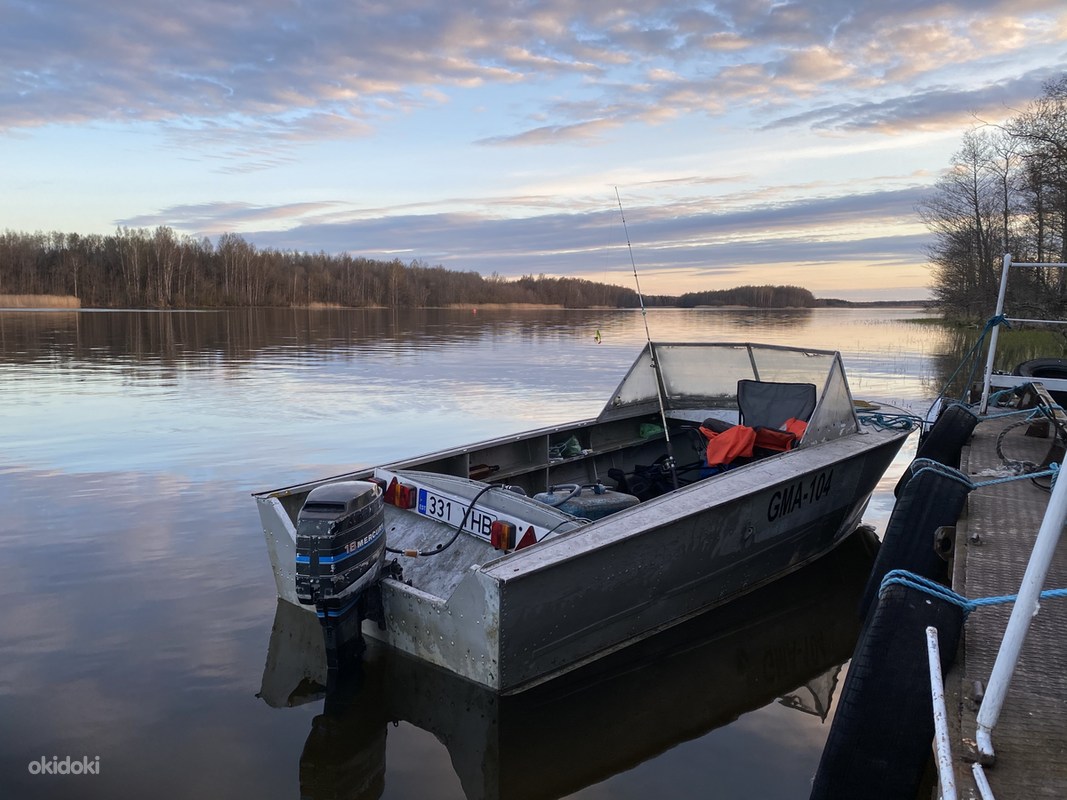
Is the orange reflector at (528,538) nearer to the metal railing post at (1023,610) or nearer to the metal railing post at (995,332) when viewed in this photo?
the metal railing post at (1023,610)

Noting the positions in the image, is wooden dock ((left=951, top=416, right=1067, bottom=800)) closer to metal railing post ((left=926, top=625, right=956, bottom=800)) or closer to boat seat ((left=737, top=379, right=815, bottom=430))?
metal railing post ((left=926, top=625, right=956, bottom=800))

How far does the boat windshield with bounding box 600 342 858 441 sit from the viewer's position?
7.68 metres

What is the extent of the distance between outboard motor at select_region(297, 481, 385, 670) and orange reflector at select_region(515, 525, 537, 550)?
889mm

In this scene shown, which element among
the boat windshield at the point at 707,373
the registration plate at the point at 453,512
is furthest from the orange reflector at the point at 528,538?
the boat windshield at the point at 707,373

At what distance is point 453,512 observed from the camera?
539 cm

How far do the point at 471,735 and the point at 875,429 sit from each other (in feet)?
17.3

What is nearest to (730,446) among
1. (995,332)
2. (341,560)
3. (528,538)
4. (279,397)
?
(528,538)

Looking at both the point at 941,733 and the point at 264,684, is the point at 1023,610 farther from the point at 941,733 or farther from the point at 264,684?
the point at 264,684

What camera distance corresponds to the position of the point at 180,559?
21.2ft

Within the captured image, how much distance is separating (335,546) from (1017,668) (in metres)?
3.23

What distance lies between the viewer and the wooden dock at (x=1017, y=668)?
2.34 m

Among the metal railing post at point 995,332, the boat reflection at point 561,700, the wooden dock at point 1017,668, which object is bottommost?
the boat reflection at point 561,700

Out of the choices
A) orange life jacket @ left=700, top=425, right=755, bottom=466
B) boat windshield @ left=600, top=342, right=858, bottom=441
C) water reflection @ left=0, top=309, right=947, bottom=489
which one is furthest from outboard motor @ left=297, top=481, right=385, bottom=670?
water reflection @ left=0, top=309, right=947, bottom=489

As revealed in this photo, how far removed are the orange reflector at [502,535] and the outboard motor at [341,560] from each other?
758mm
